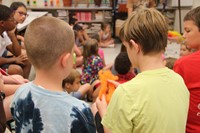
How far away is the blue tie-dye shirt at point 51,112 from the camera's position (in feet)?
3.22

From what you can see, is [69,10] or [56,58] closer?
[56,58]

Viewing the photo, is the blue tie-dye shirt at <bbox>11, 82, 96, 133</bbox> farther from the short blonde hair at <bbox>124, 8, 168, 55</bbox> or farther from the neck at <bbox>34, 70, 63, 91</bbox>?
the short blonde hair at <bbox>124, 8, 168, 55</bbox>

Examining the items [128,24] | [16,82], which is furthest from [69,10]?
[128,24]

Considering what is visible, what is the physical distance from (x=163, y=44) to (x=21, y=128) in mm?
640

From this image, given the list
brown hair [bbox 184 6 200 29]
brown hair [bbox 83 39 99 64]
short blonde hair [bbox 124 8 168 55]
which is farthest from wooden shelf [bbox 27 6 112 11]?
short blonde hair [bbox 124 8 168 55]

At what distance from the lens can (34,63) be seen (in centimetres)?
102

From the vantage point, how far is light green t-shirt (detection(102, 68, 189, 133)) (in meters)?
1.01

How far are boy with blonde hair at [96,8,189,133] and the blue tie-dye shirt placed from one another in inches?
5.3

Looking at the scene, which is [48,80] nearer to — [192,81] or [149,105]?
[149,105]

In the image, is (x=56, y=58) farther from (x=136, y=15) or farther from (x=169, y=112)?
(x=169, y=112)

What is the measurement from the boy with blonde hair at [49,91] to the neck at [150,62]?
28 cm

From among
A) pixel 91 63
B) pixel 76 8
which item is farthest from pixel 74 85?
pixel 76 8

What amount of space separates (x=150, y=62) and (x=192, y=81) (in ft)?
1.54

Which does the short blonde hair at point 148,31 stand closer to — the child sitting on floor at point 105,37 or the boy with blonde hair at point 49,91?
the boy with blonde hair at point 49,91
